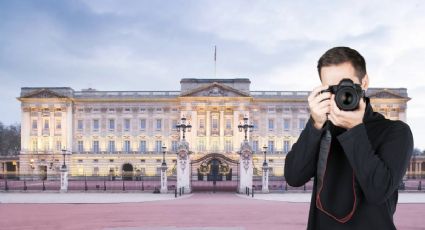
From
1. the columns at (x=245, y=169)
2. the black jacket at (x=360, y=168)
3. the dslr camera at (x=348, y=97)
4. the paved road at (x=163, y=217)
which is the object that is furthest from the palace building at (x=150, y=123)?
the dslr camera at (x=348, y=97)

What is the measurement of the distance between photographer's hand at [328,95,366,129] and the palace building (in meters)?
74.8

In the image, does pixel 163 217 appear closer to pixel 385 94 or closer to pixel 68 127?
pixel 68 127

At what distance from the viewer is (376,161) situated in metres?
2.51

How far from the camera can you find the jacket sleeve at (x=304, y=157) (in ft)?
9.25

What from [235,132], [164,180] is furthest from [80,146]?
[164,180]

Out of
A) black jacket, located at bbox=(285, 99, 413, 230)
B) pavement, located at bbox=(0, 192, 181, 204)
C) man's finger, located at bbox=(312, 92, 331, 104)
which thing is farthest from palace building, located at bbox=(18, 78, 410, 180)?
man's finger, located at bbox=(312, 92, 331, 104)

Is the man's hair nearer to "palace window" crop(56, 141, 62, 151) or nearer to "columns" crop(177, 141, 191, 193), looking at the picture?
"columns" crop(177, 141, 191, 193)

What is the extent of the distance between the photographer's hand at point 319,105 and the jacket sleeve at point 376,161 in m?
0.17

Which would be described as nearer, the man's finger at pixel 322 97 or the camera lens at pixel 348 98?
the camera lens at pixel 348 98

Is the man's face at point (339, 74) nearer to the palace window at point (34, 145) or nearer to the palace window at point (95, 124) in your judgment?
the palace window at point (95, 124)

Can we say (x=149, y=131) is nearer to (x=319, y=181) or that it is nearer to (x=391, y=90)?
(x=391, y=90)

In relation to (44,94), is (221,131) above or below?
below

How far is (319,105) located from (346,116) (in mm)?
191

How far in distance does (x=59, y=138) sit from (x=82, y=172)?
7289 millimetres
